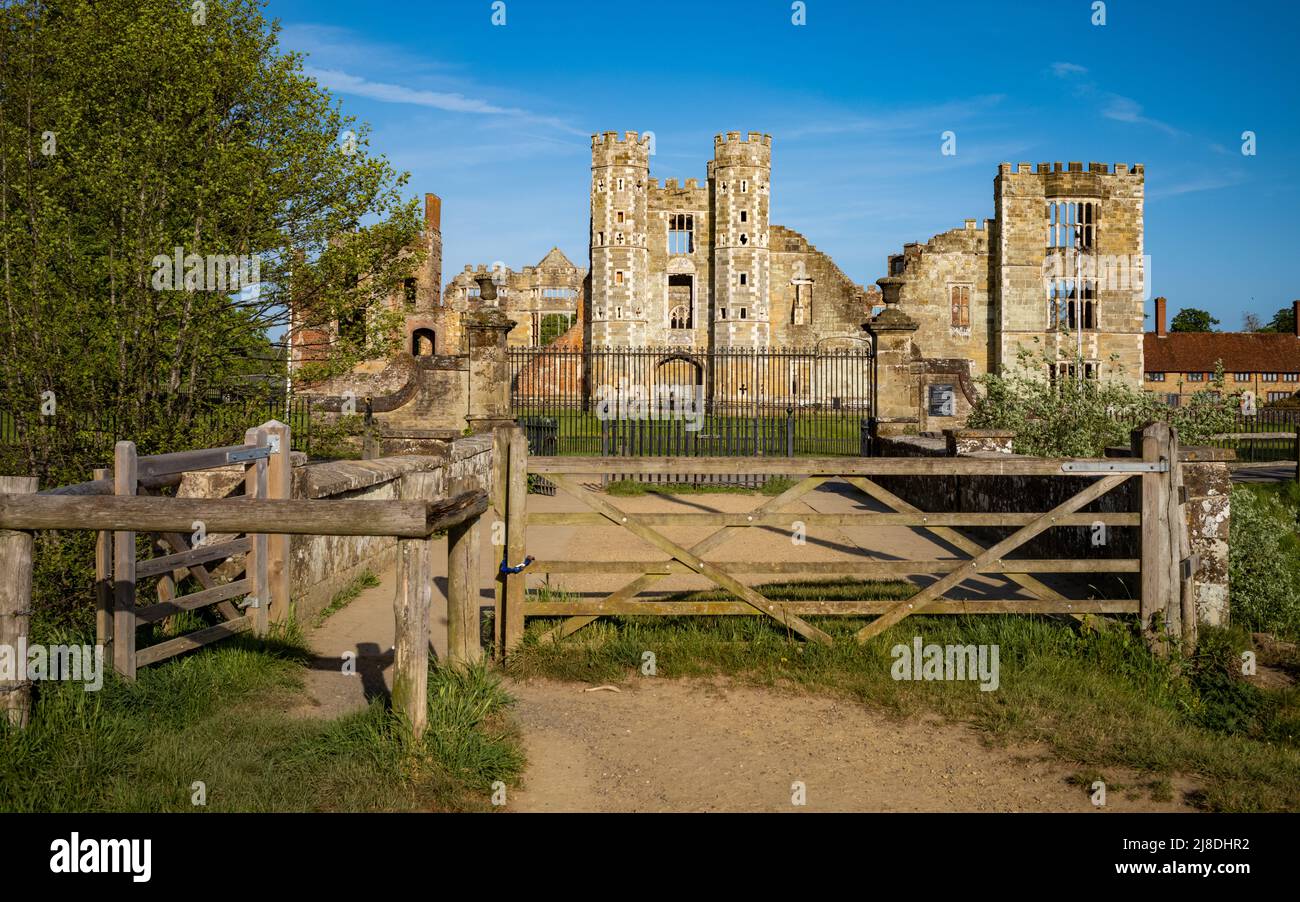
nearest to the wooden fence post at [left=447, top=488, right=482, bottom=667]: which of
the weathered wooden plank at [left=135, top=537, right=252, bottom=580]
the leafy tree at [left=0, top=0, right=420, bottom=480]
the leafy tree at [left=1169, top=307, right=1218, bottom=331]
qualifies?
the weathered wooden plank at [left=135, top=537, right=252, bottom=580]

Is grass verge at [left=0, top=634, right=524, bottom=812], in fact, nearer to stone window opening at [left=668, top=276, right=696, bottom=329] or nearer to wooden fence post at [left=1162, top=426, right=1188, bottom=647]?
wooden fence post at [left=1162, top=426, right=1188, bottom=647]

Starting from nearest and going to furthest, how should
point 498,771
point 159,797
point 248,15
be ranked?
point 159,797
point 498,771
point 248,15

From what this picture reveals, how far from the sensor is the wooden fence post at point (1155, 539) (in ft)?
20.1

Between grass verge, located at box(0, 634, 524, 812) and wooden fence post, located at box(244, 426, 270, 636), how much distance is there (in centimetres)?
112

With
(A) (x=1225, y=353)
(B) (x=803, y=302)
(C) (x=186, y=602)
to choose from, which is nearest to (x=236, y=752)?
(C) (x=186, y=602)

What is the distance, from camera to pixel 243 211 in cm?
946

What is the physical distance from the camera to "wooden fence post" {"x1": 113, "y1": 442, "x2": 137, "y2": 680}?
197 inches

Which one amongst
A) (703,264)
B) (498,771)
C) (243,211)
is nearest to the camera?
(498,771)

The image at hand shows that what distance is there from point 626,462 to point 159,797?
3301mm

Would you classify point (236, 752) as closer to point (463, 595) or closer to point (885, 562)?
point (463, 595)

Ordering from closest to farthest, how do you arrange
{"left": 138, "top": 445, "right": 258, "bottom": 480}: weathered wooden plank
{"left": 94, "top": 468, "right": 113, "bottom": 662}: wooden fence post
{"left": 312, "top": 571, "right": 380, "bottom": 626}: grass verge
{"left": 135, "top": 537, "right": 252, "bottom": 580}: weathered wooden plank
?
{"left": 94, "top": 468, "right": 113, "bottom": 662}: wooden fence post → {"left": 135, "top": 537, "right": 252, "bottom": 580}: weathered wooden plank → {"left": 138, "top": 445, "right": 258, "bottom": 480}: weathered wooden plank → {"left": 312, "top": 571, "right": 380, "bottom": 626}: grass verge

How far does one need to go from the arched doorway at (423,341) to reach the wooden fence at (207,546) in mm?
41910
